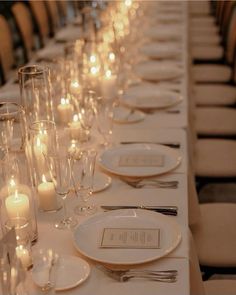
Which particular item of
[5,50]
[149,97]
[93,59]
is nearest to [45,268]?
[149,97]

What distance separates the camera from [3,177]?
1.56 m

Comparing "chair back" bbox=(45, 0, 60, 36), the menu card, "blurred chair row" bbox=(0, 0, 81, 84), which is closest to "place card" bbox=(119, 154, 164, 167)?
the menu card

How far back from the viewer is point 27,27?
15.6 feet

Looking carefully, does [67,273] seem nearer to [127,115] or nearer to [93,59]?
[127,115]

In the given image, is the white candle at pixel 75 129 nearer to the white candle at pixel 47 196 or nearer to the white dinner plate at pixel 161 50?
the white candle at pixel 47 196

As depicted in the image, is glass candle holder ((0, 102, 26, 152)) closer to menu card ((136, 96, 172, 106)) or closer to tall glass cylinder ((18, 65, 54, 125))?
tall glass cylinder ((18, 65, 54, 125))

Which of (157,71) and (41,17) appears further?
(41,17)

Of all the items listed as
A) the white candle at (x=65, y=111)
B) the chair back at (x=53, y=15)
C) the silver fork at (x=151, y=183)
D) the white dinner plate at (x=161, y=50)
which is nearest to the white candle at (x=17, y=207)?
the silver fork at (x=151, y=183)

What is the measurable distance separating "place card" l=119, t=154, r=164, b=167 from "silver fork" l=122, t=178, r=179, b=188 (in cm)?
9

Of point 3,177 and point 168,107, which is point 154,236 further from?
point 168,107

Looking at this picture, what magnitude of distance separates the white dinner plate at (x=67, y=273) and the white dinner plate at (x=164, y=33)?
276 cm

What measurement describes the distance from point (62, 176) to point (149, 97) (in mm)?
1168

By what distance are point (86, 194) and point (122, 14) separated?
259 centimetres

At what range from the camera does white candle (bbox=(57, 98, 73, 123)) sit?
2.28 meters
